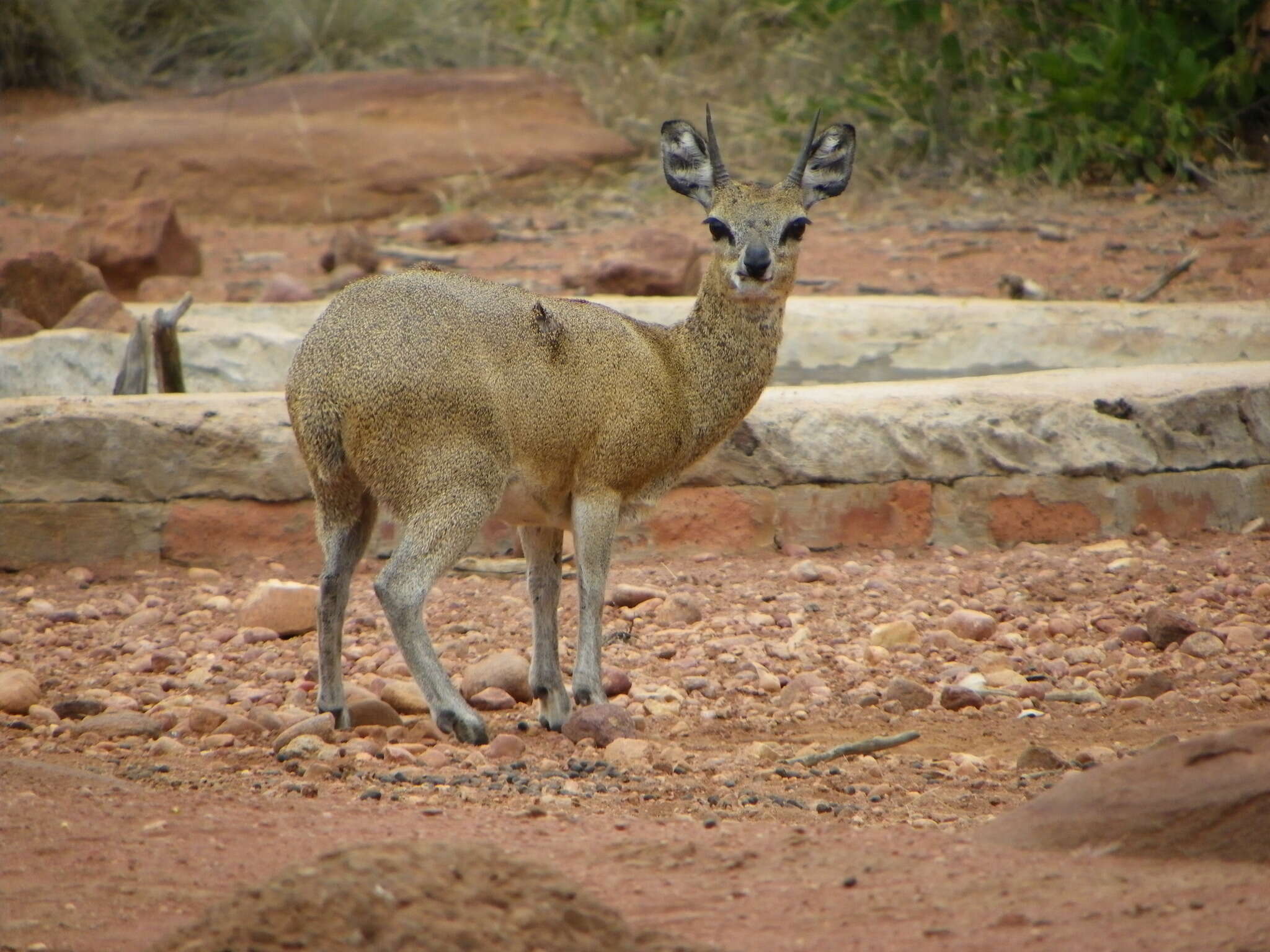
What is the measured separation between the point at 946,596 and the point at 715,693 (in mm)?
1501

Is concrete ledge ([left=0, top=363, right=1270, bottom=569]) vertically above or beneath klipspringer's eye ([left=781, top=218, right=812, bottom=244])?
beneath

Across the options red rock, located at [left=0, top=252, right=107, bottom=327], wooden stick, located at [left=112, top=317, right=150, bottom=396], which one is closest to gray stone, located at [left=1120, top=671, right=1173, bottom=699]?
wooden stick, located at [left=112, top=317, right=150, bottom=396]

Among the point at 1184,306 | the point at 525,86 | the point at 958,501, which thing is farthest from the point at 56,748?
the point at 525,86

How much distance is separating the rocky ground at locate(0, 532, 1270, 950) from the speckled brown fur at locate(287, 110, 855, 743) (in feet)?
1.33

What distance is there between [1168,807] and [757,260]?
277 centimetres

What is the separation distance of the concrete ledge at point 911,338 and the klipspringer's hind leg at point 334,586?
3.93 m

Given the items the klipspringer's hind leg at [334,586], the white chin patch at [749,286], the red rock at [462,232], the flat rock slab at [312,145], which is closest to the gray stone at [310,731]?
the klipspringer's hind leg at [334,586]

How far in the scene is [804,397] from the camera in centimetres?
788

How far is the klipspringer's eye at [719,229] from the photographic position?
6.00m

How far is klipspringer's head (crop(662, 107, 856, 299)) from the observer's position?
19.6ft

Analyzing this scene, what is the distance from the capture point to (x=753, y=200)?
19.8ft

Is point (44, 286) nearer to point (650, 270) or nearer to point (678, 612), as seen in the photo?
point (650, 270)

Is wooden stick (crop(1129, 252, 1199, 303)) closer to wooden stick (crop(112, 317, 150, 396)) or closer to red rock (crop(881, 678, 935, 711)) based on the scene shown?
red rock (crop(881, 678, 935, 711))

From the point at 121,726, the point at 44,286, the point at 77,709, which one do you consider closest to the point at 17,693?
the point at 77,709
